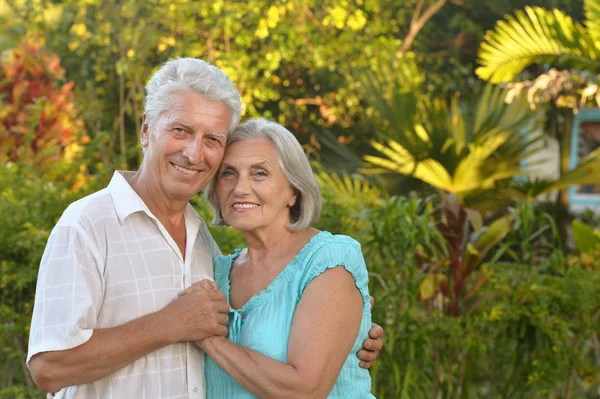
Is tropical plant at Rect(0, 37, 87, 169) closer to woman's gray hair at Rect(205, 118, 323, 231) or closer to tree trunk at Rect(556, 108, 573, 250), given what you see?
woman's gray hair at Rect(205, 118, 323, 231)

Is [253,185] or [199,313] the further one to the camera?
[253,185]

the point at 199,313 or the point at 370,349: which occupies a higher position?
the point at 199,313

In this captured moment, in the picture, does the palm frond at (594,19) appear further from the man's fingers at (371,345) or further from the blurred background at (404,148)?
the man's fingers at (371,345)

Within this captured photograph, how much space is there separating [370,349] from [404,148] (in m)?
4.52

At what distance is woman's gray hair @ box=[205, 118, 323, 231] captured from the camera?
246cm

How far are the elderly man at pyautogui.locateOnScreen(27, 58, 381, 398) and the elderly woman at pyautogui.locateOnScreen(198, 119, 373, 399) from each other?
0.25 feet

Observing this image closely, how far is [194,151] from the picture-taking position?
2.34m

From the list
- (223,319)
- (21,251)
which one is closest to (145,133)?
(223,319)

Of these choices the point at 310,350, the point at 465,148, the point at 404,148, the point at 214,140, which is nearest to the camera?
the point at 310,350

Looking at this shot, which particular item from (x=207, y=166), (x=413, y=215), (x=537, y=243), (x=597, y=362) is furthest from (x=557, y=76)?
(x=207, y=166)

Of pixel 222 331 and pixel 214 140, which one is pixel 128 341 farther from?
pixel 214 140

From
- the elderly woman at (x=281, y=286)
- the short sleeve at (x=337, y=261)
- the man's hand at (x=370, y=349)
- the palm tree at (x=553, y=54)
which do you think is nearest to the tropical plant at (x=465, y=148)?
the palm tree at (x=553, y=54)

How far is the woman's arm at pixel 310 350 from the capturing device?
7.04ft

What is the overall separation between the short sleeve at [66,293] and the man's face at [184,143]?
1.11 feet
